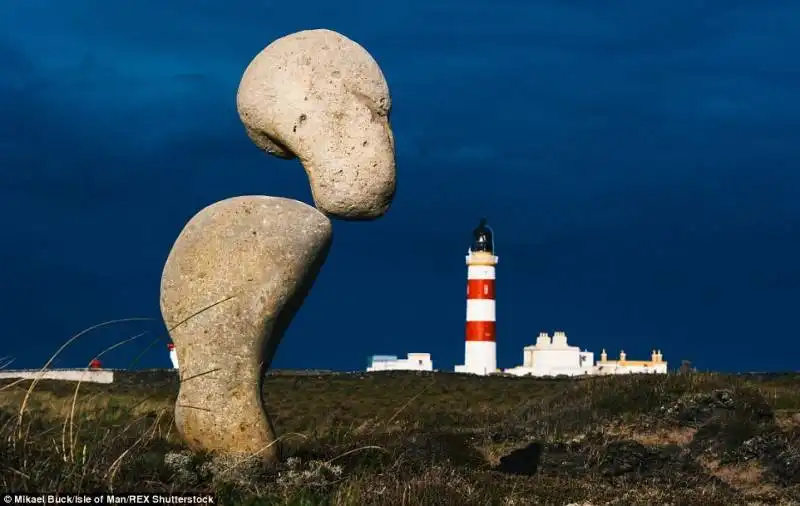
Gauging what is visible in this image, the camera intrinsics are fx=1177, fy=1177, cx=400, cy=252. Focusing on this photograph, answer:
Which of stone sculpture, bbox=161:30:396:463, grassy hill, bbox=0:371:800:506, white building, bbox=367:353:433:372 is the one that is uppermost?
white building, bbox=367:353:433:372

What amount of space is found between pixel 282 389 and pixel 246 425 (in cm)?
2472

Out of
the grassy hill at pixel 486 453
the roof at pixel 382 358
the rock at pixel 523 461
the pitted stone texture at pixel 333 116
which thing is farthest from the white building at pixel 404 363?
the pitted stone texture at pixel 333 116

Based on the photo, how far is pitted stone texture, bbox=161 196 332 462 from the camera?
→ 9.91m

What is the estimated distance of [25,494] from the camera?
6273 millimetres

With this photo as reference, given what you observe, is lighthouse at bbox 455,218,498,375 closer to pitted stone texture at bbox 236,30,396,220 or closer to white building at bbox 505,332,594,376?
white building at bbox 505,332,594,376

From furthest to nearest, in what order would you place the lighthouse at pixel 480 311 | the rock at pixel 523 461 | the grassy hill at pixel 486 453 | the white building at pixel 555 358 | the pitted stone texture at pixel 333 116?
the white building at pixel 555 358
the lighthouse at pixel 480 311
the rock at pixel 523 461
the pitted stone texture at pixel 333 116
the grassy hill at pixel 486 453

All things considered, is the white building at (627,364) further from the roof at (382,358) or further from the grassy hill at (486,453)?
the grassy hill at (486,453)

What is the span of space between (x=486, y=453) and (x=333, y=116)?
5509mm

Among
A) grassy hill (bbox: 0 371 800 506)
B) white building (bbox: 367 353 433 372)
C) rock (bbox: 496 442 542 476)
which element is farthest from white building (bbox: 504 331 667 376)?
rock (bbox: 496 442 542 476)

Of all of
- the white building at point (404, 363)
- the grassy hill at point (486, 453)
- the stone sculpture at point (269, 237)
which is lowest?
the grassy hill at point (486, 453)

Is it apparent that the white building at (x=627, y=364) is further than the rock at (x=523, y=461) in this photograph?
Yes

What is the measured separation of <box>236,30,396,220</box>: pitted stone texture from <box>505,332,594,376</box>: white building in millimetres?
47707

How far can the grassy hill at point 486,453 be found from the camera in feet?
25.2

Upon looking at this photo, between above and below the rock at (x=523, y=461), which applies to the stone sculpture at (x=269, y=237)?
above
